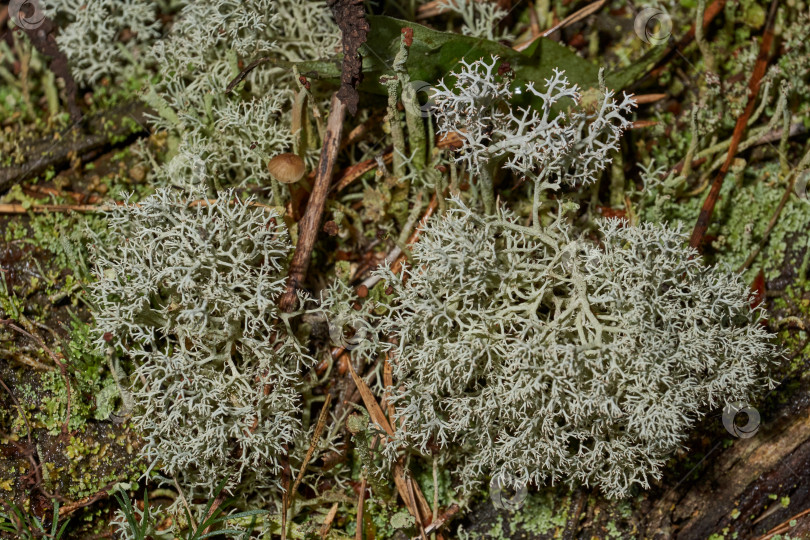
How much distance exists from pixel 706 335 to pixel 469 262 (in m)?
0.86

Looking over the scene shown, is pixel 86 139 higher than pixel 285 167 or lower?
lower

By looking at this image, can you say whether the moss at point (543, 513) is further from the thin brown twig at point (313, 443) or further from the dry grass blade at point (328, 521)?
the thin brown twig at point (313, 443)

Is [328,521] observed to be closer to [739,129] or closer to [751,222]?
[751,222]

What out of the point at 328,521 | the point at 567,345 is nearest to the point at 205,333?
the point at 328,521

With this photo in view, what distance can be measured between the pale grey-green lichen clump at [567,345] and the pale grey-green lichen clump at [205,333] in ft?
1.52

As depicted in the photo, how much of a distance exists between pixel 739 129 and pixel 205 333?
2347 mm

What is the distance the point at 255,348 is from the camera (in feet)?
8.04

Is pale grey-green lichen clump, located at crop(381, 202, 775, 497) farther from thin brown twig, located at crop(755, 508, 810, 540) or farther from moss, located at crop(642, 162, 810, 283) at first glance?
thin brown twig, located at crop(755, 508, 810, 540)

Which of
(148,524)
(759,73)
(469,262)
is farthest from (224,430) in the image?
(759,73)

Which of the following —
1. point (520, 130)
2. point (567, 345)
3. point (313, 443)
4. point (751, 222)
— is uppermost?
point (520, 130)

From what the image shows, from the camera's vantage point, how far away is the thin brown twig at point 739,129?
2754 mm

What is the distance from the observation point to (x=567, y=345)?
2.22 metres

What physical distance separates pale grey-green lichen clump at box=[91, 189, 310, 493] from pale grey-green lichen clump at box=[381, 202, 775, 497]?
1.52ft

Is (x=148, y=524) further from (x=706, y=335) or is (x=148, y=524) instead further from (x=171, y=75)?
(x=706, y=335)
